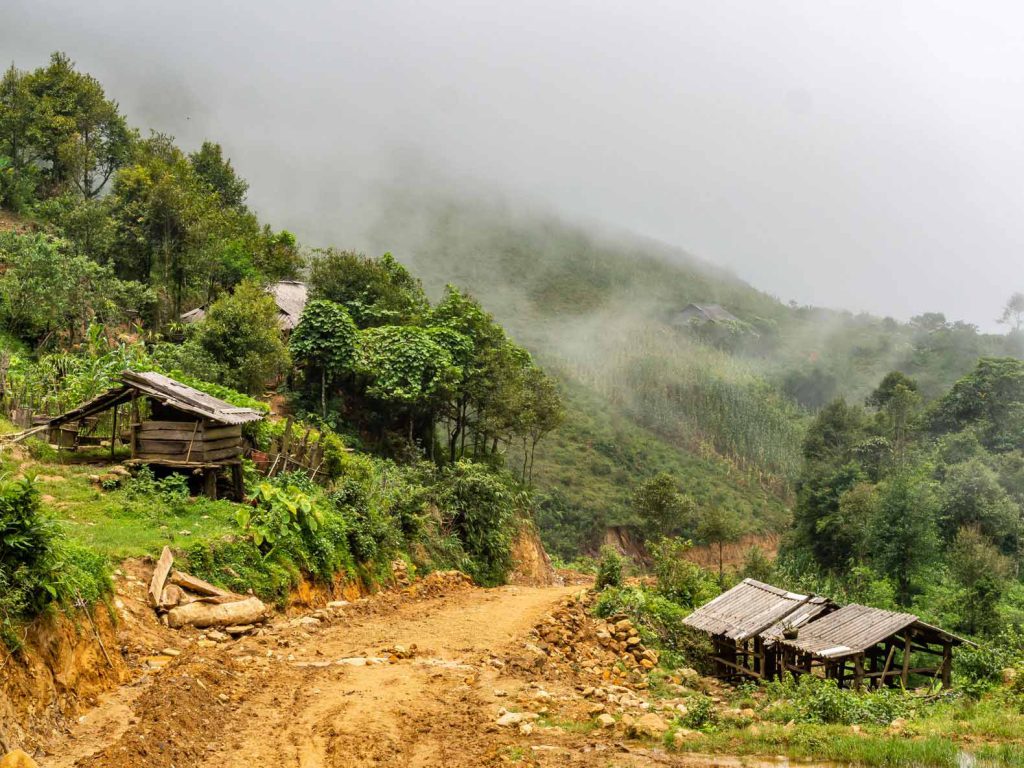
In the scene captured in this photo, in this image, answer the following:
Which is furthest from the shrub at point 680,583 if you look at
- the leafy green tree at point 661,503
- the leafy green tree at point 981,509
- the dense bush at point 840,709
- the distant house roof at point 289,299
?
the leafy green tree at point 981,509

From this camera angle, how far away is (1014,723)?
8703 millimetres

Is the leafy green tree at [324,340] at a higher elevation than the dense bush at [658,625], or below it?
higher

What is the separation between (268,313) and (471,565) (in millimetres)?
11018

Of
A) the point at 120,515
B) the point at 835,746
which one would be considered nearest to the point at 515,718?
the point at 835,746

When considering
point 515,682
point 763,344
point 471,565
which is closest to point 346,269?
point 471,565

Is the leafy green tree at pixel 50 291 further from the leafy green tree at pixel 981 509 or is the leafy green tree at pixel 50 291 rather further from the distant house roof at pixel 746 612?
the leafy green tree at pixel 981 509

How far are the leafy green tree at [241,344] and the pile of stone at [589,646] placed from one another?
1258 centimetres

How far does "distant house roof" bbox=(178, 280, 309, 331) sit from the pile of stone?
679 inches

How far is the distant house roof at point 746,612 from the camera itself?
50.6ft

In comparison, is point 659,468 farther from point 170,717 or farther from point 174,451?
point 170,717

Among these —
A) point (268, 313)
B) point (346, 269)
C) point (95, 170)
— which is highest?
point (95, 170)

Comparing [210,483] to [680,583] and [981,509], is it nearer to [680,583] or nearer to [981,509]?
[680,583]

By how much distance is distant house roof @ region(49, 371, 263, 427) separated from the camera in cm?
1398

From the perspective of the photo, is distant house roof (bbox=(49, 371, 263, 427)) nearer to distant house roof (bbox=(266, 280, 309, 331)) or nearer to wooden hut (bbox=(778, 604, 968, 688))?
wooden hut (bbox=(778, 604, 968, 688))
